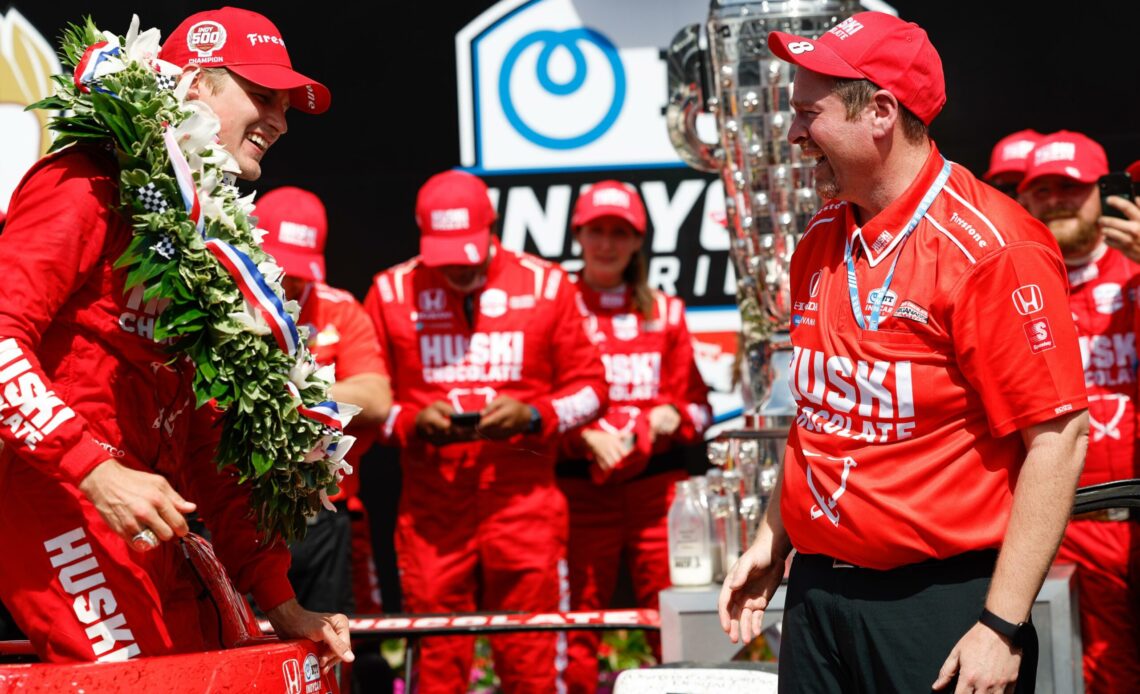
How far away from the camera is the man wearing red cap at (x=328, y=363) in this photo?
14.7ft

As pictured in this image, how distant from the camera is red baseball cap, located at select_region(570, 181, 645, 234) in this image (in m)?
5.13

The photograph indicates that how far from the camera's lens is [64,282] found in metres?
2.17

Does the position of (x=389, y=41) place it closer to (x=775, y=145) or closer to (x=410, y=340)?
(x=410, y=340)

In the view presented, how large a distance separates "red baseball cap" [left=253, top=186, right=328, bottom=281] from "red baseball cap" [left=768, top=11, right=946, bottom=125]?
8.91 feet

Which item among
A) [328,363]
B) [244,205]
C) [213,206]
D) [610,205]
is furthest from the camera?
[610,205]

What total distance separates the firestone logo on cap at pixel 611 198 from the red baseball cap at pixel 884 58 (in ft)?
9.54

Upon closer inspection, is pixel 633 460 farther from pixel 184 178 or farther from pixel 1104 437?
pixel 184 178

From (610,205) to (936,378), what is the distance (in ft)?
10.2

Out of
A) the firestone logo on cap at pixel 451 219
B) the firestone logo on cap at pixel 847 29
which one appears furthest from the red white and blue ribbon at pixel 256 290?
the firestone logo on cap at pixel 451 219

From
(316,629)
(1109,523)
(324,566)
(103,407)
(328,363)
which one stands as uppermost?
(103,407)

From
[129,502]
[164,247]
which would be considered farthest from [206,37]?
[129,502]

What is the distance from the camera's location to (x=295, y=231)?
4.74 metres

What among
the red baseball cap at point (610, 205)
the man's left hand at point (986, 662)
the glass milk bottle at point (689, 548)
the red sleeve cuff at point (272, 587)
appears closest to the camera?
the man's left hand at point (986, 662)

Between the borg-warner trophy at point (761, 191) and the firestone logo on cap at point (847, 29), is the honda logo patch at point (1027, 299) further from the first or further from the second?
the borg-warner trophy at point (761, 191)
